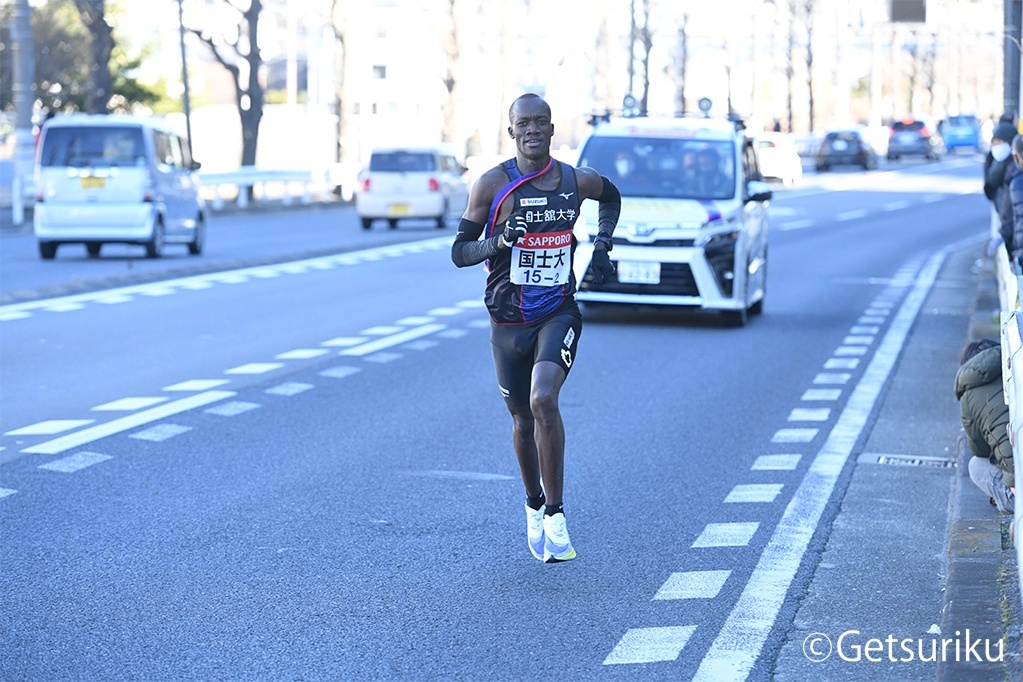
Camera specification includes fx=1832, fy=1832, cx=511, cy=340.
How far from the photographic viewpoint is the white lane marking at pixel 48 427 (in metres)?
10.3

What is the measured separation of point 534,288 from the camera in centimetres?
722

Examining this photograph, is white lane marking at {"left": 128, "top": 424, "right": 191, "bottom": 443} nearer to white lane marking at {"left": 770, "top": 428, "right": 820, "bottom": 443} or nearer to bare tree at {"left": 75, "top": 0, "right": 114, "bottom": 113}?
white lane marking at {"left": 770, "top": 428, "right": 820, "bottom": 443}

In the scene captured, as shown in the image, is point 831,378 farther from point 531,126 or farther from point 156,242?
point 156,242

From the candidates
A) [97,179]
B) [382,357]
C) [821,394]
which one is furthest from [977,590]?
[97,179]

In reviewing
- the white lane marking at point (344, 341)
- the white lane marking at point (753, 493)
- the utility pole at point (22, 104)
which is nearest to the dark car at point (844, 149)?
the utility pole at point (22, 104)

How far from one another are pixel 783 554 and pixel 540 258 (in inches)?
60.8

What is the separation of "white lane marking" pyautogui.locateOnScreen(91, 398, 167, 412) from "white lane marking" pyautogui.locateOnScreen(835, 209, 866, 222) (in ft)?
91.8

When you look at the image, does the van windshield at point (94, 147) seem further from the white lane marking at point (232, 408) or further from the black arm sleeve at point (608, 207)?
the black arm sleeve at point (608, 207)

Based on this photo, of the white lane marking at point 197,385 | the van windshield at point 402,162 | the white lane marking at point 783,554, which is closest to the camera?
the white lane marking at point 783,554

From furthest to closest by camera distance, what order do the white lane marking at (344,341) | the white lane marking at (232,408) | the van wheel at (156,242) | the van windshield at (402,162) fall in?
the van windshield at (402,162) < the van wheel at (156,242) < the white lane marking at (344,341) < the white lane marking at (232,408)

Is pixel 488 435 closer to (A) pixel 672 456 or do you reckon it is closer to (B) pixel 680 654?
(A) pixel 672 456

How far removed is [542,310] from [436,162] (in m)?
27.9

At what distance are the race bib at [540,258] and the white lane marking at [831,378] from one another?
610 centimetres

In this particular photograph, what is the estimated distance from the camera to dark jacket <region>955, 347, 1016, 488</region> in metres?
7.34
